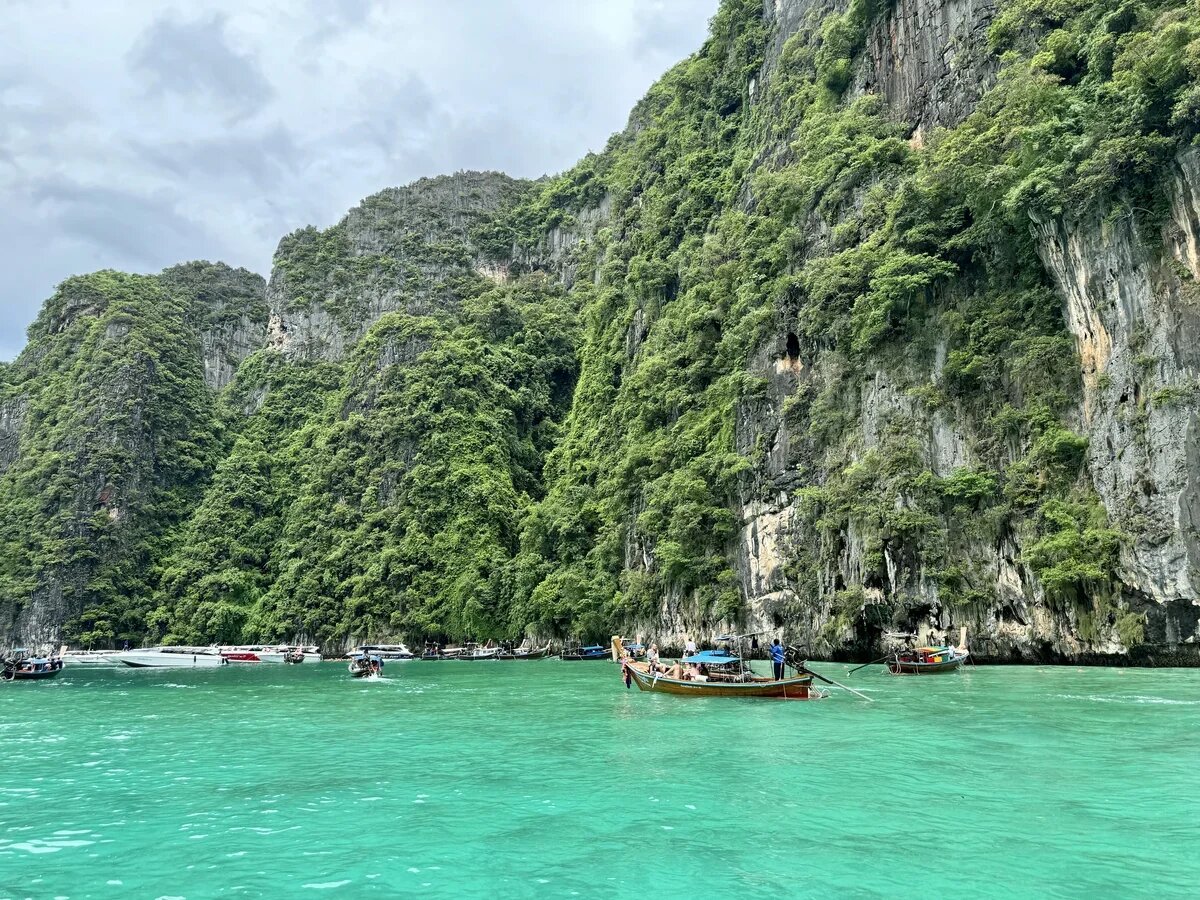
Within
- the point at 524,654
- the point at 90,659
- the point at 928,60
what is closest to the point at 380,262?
the point at 90,659

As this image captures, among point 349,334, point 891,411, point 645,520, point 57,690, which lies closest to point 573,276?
point 349,334

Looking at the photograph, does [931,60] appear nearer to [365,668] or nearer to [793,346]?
[793,346]

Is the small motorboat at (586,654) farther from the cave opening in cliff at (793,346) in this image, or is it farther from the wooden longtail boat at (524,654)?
the cave opening in cliff at (793,346)

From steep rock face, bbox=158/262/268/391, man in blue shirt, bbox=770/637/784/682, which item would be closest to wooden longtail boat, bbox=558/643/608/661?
man in blue shirt, bbox=770/637/784/682

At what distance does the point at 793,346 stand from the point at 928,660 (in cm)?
2032

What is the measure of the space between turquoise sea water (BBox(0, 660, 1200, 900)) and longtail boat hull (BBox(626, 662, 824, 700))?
21.1 inches

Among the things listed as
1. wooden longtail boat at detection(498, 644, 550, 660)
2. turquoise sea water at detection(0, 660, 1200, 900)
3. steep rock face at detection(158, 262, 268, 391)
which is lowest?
wooden longtail boat at detection(498, 644, 550, 660)

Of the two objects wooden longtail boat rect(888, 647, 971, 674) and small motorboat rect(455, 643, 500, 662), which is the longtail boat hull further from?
small motorboat rect(455, 643, 500, 662)

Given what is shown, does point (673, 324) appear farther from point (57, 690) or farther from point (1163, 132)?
point (57, 690)

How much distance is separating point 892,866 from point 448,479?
65211 mm

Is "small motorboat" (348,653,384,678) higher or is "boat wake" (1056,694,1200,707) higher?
"boat wake" (1056,694,1200,707)

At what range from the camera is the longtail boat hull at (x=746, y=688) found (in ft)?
74.2

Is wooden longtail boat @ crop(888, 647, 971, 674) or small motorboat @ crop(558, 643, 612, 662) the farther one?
small motorboat @ crop(558, 643, 612, 662)

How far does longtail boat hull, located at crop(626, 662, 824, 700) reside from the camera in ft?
74.2
